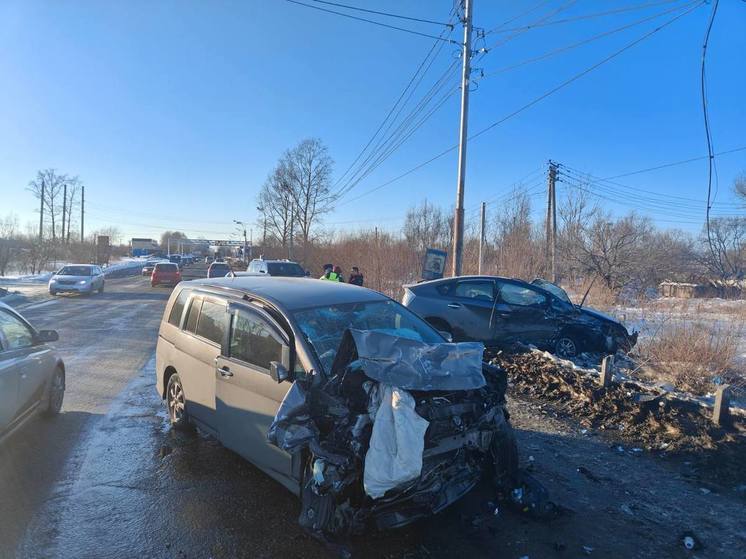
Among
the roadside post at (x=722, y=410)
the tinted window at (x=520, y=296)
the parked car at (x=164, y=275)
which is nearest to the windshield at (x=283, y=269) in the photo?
the tinted window at (x=520, y=296)

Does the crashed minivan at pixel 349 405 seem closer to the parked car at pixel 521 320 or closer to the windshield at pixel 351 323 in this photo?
the windshield at pixel 351 323

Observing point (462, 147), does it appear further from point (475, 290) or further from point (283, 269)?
point (283, 269)

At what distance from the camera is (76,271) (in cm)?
2258

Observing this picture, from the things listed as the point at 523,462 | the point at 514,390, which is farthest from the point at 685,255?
the point at 523,462

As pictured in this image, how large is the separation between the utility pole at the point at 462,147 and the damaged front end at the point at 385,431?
1004cm

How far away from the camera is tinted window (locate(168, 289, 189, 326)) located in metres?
5.38

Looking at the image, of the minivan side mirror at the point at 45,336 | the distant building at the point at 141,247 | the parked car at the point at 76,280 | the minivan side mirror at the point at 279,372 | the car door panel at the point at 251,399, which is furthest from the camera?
the distant building at the point at 141,247

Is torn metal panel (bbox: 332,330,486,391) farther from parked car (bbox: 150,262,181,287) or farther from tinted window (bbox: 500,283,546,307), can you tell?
parked car (bbox: 150,262,181,287)

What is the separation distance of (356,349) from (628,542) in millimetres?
2332

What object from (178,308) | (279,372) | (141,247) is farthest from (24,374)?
(141,247)

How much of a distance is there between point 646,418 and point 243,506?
4540 millimetres

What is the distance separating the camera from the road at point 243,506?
3.13m

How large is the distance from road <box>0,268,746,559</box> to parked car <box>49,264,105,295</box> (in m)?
18.7

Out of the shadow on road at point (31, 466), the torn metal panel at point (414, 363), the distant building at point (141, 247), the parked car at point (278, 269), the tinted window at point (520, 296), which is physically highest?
the distant building at point (141, 247)
